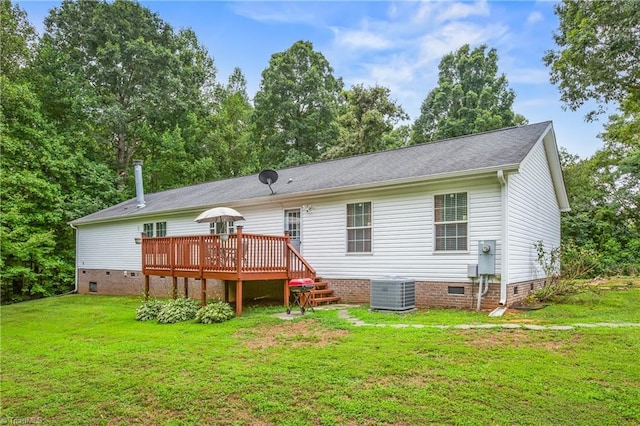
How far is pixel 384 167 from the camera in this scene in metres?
11.2

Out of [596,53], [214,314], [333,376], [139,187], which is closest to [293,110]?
[139,187]

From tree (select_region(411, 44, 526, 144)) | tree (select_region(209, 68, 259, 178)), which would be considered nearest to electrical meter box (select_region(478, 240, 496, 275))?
tree (select_region(411, 44, 526, 144))

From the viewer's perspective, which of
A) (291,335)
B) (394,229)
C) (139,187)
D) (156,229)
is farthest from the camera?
(139,187)

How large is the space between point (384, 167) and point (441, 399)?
26.1 feet

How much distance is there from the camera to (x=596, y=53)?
12.4 m

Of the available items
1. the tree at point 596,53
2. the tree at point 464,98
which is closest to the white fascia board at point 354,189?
the tree at point 596,53

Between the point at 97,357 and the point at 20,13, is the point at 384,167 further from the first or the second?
the point at 20,13

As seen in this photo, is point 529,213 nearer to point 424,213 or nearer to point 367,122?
point 424,213

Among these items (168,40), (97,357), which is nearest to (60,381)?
(97,357)

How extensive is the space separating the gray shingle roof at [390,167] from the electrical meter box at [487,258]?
5.03 feet

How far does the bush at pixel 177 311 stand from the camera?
28.3ft

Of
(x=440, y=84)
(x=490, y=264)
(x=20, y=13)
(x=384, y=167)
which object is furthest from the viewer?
(x=440, y=84)

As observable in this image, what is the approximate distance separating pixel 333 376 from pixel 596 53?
1325 centimetres

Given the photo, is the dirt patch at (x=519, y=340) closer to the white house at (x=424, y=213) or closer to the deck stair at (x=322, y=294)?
the white house at (x=424, y=213)
